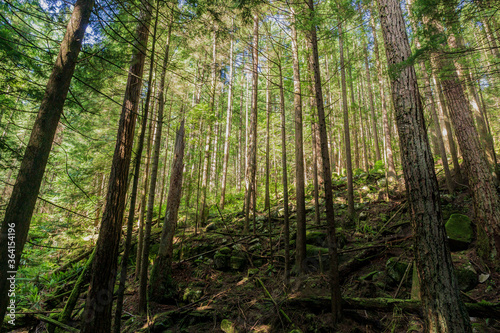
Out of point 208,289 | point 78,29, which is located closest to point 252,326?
point 208,289

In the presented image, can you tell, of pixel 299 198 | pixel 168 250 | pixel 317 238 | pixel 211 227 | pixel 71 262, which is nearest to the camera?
pixel 299 198

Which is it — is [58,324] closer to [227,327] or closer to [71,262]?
[71,262]

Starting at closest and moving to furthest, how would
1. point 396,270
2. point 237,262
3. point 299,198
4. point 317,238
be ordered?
point 396,270 < point 299,198 < point 317,238 < point 237,262

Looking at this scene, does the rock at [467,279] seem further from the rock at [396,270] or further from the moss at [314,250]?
the moss at [314,250]

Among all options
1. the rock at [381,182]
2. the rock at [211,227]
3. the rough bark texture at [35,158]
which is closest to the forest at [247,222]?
the rough bark texture at [35,158]

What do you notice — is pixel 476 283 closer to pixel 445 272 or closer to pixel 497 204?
pixel 497 204

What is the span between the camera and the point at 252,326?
462 centimetres

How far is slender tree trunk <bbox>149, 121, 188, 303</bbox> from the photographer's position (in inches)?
247

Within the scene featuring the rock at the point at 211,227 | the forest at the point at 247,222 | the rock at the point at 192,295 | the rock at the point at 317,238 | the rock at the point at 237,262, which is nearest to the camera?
the forest at the point at 247,222

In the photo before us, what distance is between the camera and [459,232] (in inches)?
219

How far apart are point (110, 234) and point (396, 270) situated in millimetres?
6386

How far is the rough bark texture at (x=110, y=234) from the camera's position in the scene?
13.3 feet

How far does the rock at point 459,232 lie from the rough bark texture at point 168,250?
7.85 m

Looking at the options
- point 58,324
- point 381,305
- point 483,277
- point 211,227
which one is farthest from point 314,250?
point 58,324
